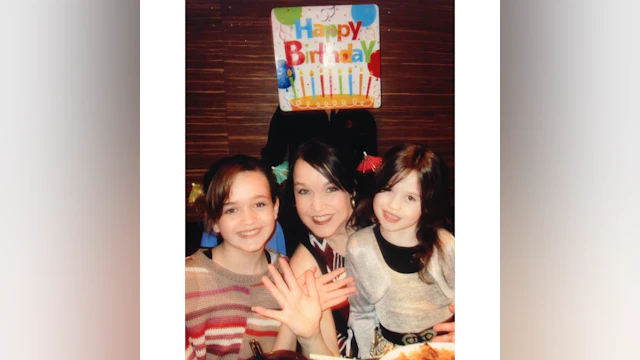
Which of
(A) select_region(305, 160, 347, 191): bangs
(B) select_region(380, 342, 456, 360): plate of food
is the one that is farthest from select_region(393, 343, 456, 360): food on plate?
(A) select_region(305, 160, 347, 191): bangs

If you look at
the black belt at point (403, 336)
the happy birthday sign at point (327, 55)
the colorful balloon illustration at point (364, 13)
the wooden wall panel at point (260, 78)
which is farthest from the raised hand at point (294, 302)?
the colorful balloon illustration at point (364, 13)

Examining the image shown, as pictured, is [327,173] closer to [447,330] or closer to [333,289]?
[333,289]

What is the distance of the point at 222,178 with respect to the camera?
171cm

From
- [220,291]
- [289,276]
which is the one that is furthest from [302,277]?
[220,291]

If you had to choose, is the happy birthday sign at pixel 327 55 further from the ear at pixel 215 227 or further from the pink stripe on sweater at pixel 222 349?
the pink stripe on sweater at pixel 222 349

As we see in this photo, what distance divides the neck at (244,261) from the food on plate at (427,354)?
50 cm
